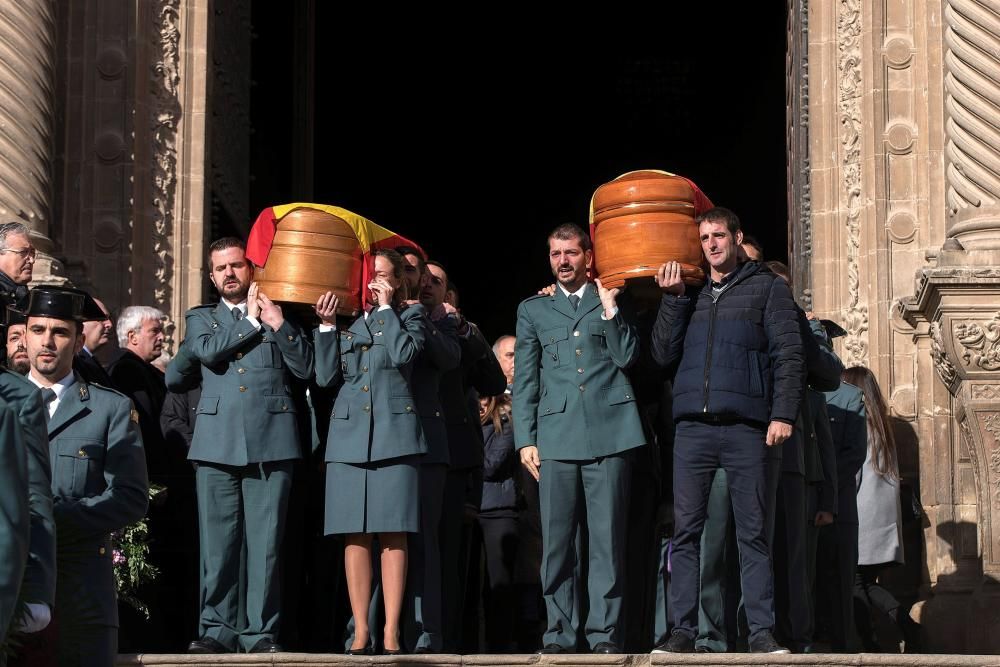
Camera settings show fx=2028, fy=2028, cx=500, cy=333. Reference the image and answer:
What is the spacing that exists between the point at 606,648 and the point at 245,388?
7.33ft

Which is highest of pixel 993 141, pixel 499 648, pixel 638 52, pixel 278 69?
pixel 638 52

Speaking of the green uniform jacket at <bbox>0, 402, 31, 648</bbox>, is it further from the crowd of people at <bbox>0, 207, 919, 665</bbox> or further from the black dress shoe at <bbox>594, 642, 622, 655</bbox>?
the black dress shoe at <bbox>594, 642, 622, 655</bbox>

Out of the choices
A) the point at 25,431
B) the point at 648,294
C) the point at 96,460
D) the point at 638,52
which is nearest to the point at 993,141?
the point at 648,294

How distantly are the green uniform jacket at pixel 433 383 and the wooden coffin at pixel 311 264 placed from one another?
1.57 feet

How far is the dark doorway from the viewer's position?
74.4ft

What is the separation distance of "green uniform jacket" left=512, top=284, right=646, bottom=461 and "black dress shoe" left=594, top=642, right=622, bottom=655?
938 mm

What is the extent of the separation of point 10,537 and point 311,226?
14.3 ft

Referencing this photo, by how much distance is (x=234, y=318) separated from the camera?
10.4 metres

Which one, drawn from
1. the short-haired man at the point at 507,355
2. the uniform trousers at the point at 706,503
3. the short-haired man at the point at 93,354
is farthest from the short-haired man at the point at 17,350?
the short-haired man at the point at 507,355

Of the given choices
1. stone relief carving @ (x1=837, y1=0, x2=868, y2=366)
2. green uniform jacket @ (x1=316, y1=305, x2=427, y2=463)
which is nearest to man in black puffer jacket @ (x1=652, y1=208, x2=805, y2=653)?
green uniform jacket @ (x1=316, y1=305, x2=427, y2=463)

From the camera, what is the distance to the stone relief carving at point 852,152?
1325cm

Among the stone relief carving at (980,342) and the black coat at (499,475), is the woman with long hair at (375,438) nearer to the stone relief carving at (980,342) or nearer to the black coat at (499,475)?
the black coat at (499,475)

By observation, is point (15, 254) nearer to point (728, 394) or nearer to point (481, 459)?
point (481, 459)

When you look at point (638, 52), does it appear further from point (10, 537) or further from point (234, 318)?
point (10, 537)
